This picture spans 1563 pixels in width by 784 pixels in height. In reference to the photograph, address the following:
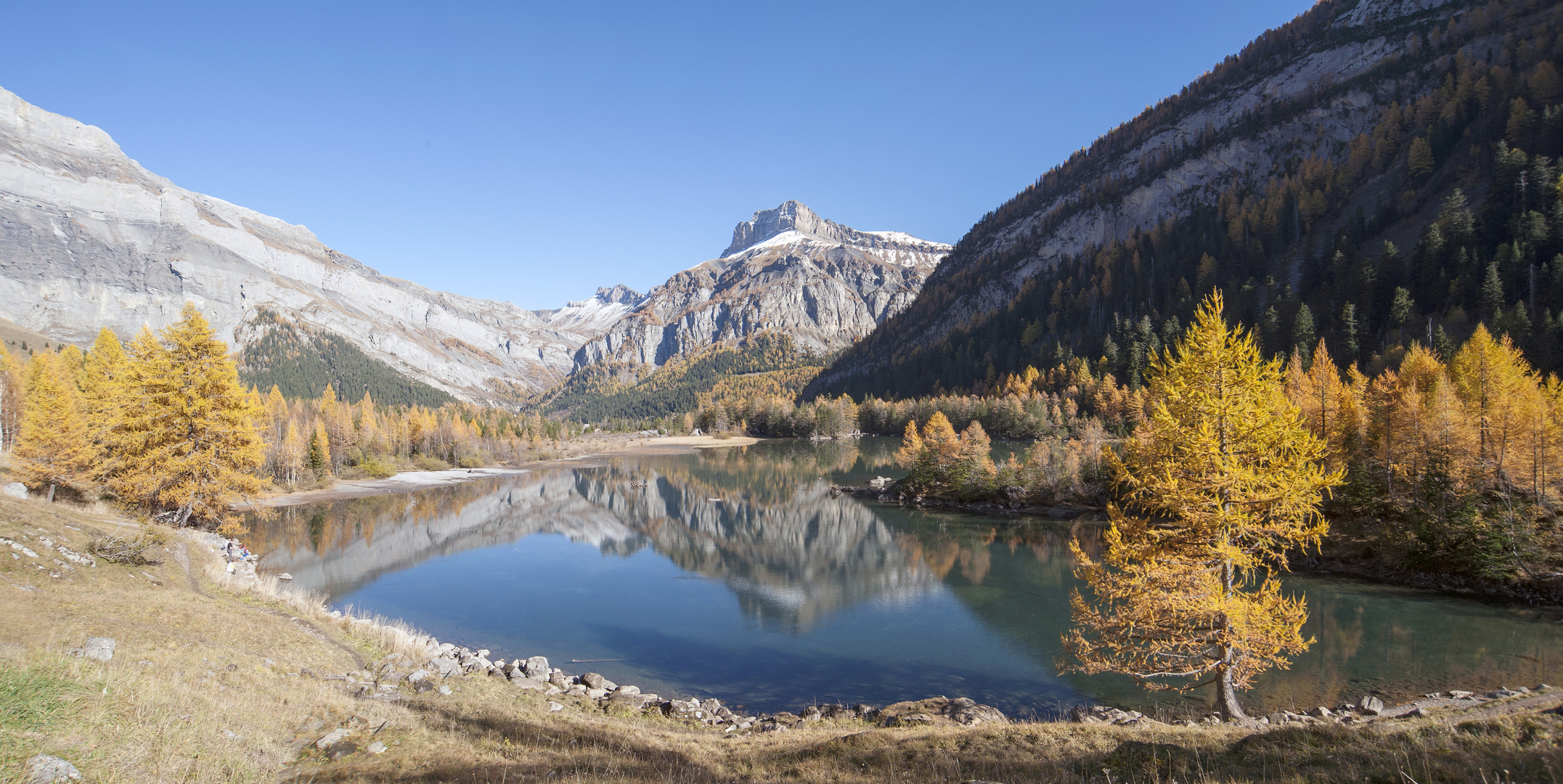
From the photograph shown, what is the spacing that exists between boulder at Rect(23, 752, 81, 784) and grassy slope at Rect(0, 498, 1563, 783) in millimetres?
100

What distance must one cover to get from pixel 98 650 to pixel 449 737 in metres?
5.85

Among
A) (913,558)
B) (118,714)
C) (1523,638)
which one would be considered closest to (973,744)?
(118,714)

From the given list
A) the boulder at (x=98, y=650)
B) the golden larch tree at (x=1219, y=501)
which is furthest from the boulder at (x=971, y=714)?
the boulder at (x=98, y=650)

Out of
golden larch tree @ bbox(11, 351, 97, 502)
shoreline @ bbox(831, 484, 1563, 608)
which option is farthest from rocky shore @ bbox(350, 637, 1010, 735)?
golden larch tree @ bbox(11, 351, 97, 502)

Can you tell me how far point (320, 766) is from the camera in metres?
8.79

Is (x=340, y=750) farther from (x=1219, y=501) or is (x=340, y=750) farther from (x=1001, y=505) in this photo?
(x=1001, y=505)

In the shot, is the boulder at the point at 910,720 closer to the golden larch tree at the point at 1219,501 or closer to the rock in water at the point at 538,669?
the golden larch tree at the point at 1219,501

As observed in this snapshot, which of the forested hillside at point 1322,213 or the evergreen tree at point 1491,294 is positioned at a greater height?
the forested hillside at point 1322,213

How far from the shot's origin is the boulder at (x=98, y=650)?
10.1 metres

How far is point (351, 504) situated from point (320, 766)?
68805mm

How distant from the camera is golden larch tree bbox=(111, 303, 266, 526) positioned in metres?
27.8

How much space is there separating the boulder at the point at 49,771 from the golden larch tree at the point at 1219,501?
17811 mm

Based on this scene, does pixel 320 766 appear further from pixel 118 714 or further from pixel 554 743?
pixel 554 743

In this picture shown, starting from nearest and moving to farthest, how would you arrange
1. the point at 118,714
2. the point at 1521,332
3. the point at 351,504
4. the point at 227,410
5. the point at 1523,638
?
the point at 118,714
the point at 1523,638
the point at 227,410
the point at 1521,332
the point at 351,504
